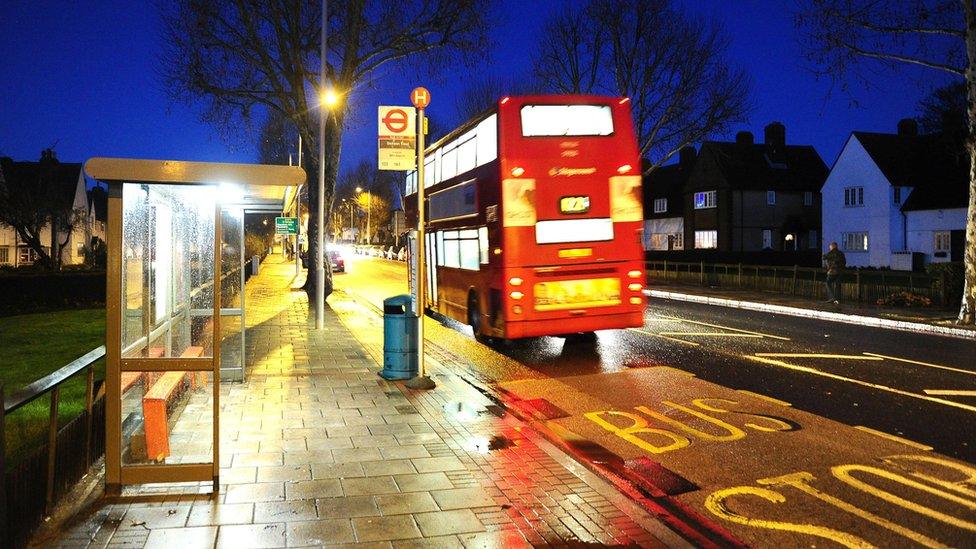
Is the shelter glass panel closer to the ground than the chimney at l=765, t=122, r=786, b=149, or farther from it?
closer to the ground

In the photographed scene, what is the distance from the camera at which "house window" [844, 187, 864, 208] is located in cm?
4414

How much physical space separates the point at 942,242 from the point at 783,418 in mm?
37664

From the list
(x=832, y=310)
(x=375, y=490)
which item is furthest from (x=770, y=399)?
(x=832, y=310)

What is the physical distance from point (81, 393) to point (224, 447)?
484 centimetres

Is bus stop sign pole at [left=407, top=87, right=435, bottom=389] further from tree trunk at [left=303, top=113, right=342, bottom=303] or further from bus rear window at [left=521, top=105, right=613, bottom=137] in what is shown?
tree trunk at [left=303, top=113, right=342, bottom=303]

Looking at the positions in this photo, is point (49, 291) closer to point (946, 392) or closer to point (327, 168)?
point (327, 168)

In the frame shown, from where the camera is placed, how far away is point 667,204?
60.2 meters

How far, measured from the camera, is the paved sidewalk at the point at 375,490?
4750mm

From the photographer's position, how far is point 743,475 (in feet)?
20.6

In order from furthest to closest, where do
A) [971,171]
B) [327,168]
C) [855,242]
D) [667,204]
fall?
[667,204] < [855,242] < [327,168] < [971,171]

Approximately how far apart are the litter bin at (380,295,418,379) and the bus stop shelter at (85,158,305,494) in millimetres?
2500

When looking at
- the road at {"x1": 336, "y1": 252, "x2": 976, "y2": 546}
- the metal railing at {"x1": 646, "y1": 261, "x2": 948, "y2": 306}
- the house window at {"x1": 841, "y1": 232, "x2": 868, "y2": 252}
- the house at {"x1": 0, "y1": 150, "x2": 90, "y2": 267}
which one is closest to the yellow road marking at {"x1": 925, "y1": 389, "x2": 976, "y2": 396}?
the road at {"x1": 336, "y1": 252, "x2": 976, "y2": 546}

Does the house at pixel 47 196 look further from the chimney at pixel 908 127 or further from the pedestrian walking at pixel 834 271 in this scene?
the chimney at pixel 908 127

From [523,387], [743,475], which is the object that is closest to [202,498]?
[743,475]
